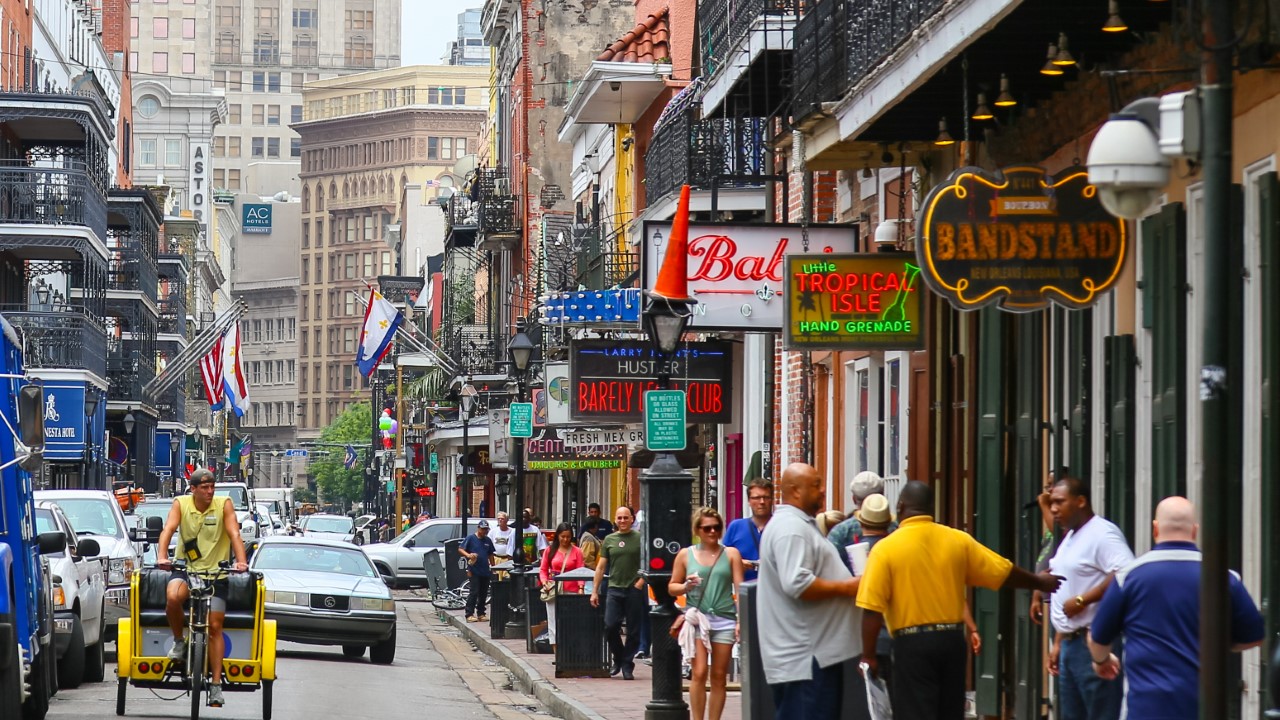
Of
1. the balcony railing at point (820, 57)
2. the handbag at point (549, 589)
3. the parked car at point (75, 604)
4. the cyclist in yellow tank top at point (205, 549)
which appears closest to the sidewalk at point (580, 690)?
the handbag at point (549, 589)

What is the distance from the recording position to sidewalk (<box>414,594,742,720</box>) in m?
17.5

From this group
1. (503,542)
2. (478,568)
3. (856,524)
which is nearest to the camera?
(856,524)

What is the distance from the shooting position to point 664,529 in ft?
52.8

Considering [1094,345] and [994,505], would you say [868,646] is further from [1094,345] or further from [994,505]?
[994,505]

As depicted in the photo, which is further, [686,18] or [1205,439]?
[686,18]

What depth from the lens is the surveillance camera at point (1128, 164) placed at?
24.3ft

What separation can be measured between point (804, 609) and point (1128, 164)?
13.4 ft

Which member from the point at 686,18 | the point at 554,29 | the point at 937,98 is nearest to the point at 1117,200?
the point at 937,98

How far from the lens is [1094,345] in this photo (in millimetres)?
14039

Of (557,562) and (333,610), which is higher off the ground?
(557,562)

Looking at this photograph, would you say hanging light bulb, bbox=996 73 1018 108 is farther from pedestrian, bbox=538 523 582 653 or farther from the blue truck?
pedestrian, bbox=538 523 582 653

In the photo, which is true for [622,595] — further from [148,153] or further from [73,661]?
[148,153]

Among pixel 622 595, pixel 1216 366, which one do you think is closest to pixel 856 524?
pixel 1216 366

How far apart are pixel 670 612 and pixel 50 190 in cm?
3382
